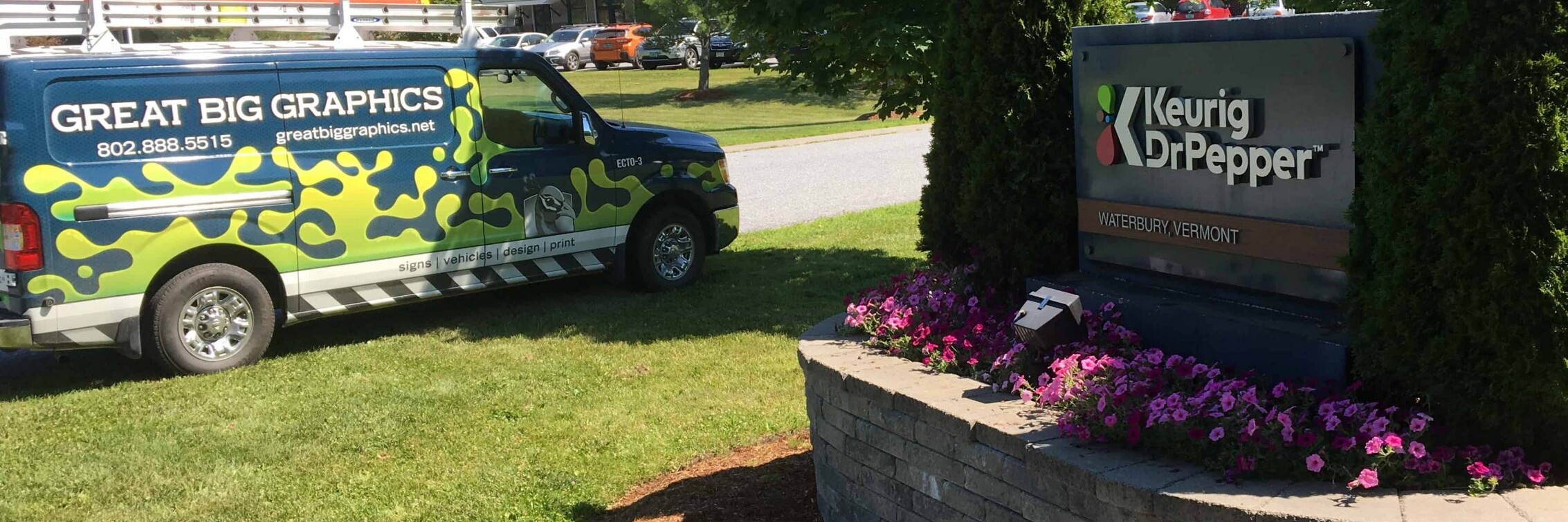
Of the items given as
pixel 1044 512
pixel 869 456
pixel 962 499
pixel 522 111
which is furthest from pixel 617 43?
pixel 1044 512

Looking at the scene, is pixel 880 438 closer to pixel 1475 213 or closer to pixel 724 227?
pixel 1475 213

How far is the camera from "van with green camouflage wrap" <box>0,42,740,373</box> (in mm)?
7254

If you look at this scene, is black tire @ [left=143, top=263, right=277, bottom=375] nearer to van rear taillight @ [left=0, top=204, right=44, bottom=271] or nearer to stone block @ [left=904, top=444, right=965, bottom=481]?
van rear taillight @ [left=0, top=204, right=44, bottom=271]

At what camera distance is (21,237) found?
23.3 feet

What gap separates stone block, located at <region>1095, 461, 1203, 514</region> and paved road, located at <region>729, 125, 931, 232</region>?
9834mm

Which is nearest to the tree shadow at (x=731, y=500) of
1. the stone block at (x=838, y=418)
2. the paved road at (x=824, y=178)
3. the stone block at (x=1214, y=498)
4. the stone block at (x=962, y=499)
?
the stone block at (x=838, y=418)

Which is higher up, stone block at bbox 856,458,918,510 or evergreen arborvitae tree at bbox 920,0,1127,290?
evergreen arborvitae tree at bbox 920,0,1127,290

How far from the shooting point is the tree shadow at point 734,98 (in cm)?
3403

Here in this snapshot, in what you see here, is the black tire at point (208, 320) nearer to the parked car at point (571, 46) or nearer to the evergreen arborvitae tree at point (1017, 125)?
the evergreen arborvitae tree at point (1017, 125)

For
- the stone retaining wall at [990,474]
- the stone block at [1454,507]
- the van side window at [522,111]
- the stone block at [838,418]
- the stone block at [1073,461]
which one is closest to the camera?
the stone block at [1454,507]

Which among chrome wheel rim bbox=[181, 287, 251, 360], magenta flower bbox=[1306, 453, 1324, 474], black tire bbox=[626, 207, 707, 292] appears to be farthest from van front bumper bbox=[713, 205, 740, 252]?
magenta flower bbox=[1306, 453, 1324, 474]

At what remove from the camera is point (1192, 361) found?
436cm

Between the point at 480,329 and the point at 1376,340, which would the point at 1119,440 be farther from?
the point at 480,329

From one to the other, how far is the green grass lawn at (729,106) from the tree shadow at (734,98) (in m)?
0.02
